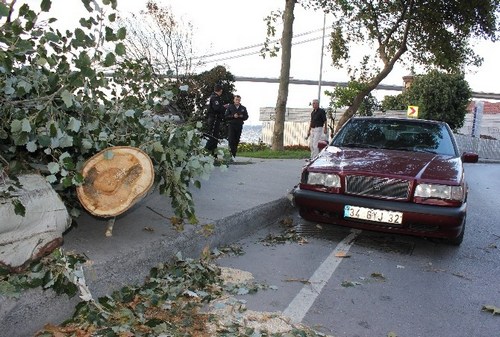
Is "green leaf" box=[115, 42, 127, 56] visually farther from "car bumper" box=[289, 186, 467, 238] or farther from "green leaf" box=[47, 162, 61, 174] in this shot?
"car bumper" box=[289, 186, 467, 238]

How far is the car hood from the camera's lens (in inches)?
199

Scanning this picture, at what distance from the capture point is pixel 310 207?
210 inches

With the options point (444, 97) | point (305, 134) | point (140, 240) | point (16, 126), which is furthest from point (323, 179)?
point (305, 134)

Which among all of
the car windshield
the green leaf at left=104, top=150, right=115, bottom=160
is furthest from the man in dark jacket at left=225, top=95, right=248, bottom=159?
the green leaf at left=104, top=150, right=115, bottom=160

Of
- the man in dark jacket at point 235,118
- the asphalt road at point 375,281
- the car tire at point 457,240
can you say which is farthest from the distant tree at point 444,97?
the car tire at point 457,240

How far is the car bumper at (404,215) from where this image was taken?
4.82 metres

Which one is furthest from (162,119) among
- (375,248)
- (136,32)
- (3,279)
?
(136,32)

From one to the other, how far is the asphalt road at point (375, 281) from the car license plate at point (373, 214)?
0.37 metres

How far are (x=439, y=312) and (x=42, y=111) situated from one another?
3.16 meters

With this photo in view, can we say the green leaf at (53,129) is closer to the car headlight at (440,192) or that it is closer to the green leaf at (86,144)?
the green leaf at (86,144)

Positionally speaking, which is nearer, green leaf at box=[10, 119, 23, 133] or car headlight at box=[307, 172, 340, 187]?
green leaf at box=[10, 119, 23, 133]

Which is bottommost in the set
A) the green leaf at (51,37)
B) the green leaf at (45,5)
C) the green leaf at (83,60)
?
the green leaf at (83,60)

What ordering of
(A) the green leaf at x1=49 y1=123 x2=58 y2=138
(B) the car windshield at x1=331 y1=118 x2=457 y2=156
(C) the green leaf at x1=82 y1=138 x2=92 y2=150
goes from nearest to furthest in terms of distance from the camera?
(A) the green leaf at x1=49 y1=123 x2=58 y2=138, (C) the green leaf at x1=82 y1=138 x2=92 y2=150, (B) the car windshield at x1=331 y1=118 x2=457 y2=156

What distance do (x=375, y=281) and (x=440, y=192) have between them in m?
1.31
